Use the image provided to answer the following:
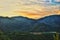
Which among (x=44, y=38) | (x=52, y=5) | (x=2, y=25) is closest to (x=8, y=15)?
(x=2, y=25)

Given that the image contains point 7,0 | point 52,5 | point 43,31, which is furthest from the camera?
point 7,0

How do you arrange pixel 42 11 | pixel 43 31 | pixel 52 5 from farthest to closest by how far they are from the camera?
pixel 52 5 < pixel 42 11 < pixel 43 31

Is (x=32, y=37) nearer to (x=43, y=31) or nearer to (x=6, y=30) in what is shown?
(x=43, y=31)

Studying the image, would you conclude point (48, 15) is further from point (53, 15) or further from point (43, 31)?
point (43, 31)

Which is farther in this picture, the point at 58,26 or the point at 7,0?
the point at 7,0

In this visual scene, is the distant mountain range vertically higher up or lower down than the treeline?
higher up

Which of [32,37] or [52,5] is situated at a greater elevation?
[52,5]

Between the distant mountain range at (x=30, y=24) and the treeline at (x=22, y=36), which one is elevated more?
the distant mountain range at (x=30, y=24)
